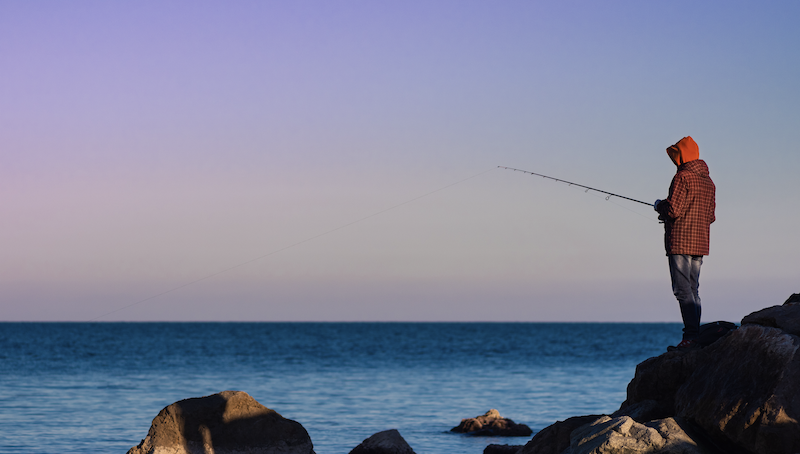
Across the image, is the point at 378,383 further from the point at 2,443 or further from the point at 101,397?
the point at 2,443

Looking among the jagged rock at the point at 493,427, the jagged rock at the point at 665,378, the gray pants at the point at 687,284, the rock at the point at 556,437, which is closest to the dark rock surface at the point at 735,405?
the jagged rock at the point at 665,378

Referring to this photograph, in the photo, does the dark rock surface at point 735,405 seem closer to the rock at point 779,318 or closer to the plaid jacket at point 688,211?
the rock at point 779,318

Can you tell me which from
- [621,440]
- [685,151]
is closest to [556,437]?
[621,440]

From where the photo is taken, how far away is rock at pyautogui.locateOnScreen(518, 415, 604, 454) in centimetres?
758

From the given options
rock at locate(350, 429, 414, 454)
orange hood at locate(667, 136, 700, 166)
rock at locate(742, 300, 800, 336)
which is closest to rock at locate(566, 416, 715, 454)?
rock at locate(742, 300, 800, 336)

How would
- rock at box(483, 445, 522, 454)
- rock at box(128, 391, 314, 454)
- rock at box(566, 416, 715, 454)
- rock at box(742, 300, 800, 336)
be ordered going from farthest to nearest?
rock at box(483, 445, 522, 454) < rock at box(128, 391, 314, 454) < rock at box(742, 300, 800, 336) < rock at box(566, 416, 715, 454)

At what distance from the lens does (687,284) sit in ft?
24.2

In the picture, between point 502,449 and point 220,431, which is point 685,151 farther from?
point 220,431

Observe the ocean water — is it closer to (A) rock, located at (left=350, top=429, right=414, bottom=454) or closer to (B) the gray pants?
(A) rock, located at (left=350, top=429, right=414, bottom=454)

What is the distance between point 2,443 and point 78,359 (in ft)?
89.1

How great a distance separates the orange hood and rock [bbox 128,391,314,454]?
18.4 ft

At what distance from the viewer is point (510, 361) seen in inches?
1499

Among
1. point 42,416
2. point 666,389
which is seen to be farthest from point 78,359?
point 666,389

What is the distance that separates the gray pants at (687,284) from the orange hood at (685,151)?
0.94m
